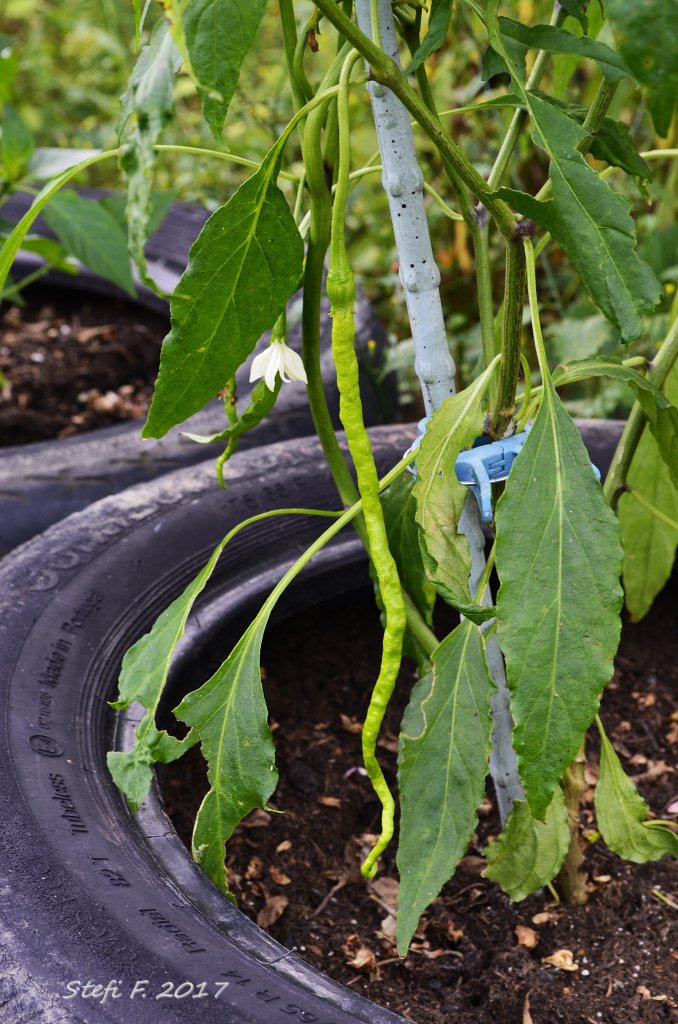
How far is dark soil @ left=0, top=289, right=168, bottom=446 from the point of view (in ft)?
6.49

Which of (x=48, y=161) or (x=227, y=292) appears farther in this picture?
(x=48, y=161)

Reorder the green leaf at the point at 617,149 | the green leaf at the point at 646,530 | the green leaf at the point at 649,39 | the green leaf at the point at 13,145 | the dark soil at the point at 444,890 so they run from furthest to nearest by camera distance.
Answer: the green leaf at the point at 13,145 → the green leaf at the point at 646,530 → the dark soil at the point at 444,890 → the green leaf at the point at 617,149 → the green leaf at the point at 649,39

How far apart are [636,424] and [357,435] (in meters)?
0.27

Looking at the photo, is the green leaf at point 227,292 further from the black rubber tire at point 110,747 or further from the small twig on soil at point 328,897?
the small twig on soil at point 328,897

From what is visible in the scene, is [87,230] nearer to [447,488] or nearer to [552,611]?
[447,488]

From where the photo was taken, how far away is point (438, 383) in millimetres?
851

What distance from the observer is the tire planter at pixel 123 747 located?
67 centimetres

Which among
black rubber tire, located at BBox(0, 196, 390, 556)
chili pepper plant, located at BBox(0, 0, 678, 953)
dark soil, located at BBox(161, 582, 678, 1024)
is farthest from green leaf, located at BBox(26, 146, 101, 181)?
chili pepper plant, located at BBox(0, 0, 678, 953)

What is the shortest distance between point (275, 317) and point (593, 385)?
1.47 metres

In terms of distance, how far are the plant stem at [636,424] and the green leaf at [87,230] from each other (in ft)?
2.82

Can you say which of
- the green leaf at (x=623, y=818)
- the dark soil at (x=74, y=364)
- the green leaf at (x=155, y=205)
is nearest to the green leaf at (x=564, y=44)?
the green leaf at (x=623, y=818)

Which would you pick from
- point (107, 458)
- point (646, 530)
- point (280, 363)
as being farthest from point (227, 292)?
point (107, 458)

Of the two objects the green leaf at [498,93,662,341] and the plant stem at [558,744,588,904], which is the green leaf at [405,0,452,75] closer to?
the green leaf at [498,93,662,341]

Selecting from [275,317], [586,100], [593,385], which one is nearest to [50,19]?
[586,100]
